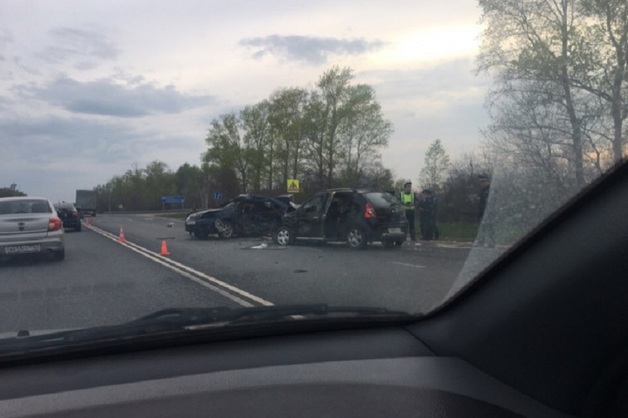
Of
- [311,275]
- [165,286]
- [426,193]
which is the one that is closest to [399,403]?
[426,193]

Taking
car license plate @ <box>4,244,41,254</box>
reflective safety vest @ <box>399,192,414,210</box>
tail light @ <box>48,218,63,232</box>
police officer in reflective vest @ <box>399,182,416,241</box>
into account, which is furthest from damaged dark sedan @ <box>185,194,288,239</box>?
car license plate @ <box>4,244,41,254</box>

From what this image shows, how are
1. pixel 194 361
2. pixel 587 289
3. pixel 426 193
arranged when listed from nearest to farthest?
pixel 587 289 → pixel 194 361 → pixel 426 193

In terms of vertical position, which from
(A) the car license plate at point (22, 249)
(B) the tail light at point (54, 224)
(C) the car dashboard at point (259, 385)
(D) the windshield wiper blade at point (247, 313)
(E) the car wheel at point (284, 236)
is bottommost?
(C) the car dashboard at point (259, 385)

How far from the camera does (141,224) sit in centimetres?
2162

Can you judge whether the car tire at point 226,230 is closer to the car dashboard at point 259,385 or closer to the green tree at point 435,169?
the green tree at point 435,169

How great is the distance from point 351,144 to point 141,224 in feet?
50.2

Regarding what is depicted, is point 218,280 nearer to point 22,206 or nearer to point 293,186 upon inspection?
point 293,186

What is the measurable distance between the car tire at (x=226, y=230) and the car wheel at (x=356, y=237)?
3719 mm

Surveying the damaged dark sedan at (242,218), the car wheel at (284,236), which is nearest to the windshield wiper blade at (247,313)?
the damaged dark sedan at (242,218)

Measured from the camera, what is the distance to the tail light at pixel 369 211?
10109 millimetres

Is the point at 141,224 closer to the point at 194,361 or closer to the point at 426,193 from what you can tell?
the point at 426,193

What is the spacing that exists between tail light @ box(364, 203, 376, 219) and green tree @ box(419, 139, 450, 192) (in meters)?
3.33

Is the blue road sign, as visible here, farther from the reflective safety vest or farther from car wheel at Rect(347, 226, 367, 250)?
the reflective safety vest

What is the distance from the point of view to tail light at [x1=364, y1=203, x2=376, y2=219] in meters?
10.1
